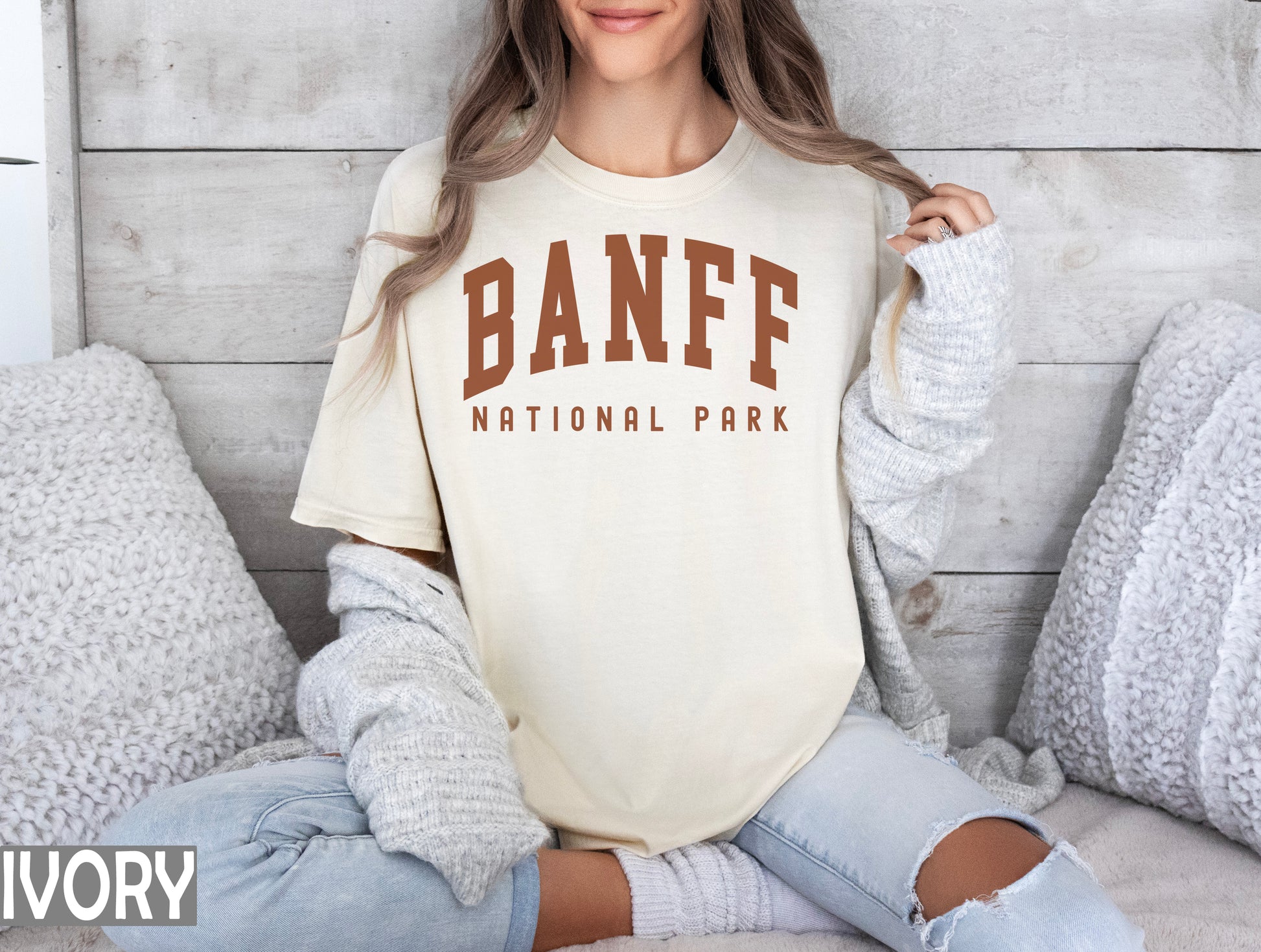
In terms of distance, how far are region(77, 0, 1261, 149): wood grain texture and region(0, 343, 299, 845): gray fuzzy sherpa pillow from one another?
0.97 feet

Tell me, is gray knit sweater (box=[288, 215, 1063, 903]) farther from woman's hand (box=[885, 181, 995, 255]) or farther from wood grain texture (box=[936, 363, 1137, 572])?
wood grain texture (box=[936, 363, 1137, 572])

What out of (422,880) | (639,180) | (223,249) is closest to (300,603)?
(223,249)

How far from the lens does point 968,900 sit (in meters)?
0.75

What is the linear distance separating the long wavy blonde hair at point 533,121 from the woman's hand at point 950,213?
0.03 metres

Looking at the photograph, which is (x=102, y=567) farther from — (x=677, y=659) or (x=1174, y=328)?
(x=1174, y=328)

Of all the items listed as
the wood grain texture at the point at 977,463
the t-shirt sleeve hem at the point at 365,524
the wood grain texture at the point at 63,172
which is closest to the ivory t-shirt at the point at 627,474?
the t-shirt sleeve hem at the point at 365,524

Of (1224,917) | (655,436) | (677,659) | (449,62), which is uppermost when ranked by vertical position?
(449,62)

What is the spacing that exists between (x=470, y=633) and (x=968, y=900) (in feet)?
1.51

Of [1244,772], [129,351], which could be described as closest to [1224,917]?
[1244,772]

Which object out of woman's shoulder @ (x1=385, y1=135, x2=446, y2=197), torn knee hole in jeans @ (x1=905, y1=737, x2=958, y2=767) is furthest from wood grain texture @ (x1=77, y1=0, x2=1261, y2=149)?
torn knee hole in jeans @ (x1=905, y1=737, x2=958, y2=767)

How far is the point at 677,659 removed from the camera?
3.01 feet

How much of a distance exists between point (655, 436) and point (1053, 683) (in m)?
0.52

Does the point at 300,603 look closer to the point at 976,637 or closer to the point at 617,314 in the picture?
the point at 617,314

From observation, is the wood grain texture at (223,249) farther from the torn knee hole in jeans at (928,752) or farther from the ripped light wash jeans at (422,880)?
the torn knee hole in jeans at (928,752)
